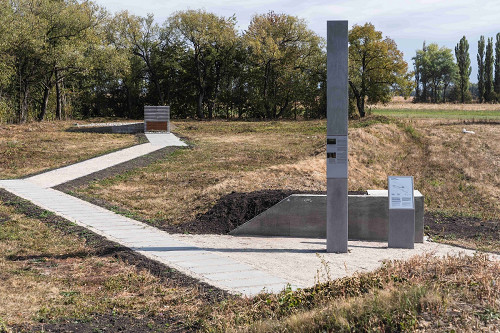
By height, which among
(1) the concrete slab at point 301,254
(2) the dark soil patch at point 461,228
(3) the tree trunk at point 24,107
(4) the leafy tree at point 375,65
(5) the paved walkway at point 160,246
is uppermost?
(4) the leafy tree at point 375,65

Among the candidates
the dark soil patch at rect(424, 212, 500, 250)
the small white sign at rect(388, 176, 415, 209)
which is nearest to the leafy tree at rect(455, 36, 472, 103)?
the dark soil patch at rect(424, 212, 500, 250)

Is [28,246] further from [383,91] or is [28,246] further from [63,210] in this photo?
[383,91]

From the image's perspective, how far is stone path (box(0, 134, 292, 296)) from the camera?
7320mm

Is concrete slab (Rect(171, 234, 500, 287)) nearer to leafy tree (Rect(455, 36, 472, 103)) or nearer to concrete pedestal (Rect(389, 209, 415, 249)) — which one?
concrete pedestal (Rect(389, 209, 415, 249))

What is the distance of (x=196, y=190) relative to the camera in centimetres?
1449

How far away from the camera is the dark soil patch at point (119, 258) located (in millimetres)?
5703

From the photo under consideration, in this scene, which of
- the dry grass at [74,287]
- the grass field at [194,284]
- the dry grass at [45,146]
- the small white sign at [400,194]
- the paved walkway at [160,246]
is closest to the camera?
the grass field at [194,284]

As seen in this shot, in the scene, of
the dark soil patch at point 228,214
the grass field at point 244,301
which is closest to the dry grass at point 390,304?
the grass field at point 244,301

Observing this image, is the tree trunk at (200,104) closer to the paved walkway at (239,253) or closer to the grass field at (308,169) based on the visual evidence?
the grass field at (308,169)

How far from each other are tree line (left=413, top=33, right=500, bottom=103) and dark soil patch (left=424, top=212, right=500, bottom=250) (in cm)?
4814

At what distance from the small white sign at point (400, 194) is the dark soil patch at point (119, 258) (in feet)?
13.4

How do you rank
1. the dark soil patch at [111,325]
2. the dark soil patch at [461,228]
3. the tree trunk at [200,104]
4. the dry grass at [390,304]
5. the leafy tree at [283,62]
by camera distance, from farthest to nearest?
the tree trunk at [200,104], the leafy tree at [283,62], the dark soil patch at [461,228], the dark soil patch at [111,325], the dry grass at [390,304]

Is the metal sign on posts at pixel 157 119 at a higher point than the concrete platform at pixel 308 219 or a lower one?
higher

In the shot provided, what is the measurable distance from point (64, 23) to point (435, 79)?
7313 cm
